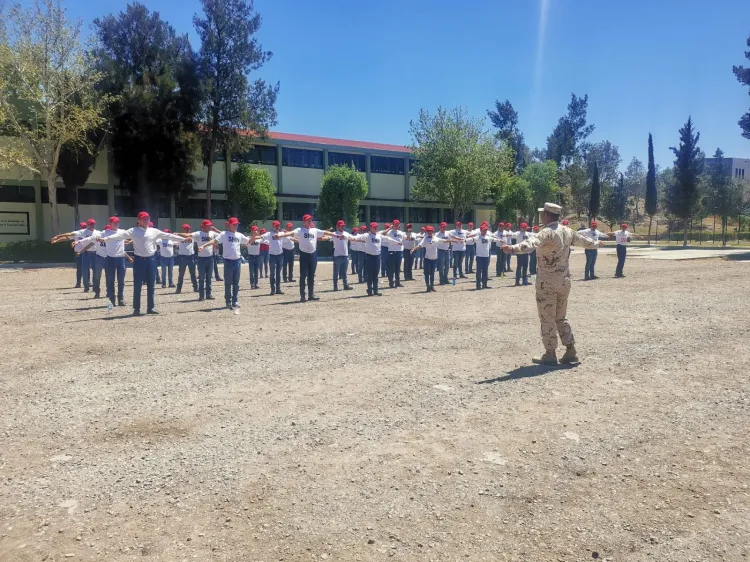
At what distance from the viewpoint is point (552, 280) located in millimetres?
7258

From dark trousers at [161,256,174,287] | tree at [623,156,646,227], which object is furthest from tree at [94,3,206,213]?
tree at [623,156,646,227]

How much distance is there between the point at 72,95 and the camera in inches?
1230

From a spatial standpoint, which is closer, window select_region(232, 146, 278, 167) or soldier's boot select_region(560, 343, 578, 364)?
soldier's boot select_region(560, 343, 578, 364)

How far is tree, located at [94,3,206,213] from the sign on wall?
259 inches

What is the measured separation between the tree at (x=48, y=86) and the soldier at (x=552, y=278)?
29.2 m

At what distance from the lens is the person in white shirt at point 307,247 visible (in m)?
14.1

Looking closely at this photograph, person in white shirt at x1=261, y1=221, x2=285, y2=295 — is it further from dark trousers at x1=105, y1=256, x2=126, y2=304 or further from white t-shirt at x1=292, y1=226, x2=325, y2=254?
dark trousers at x1=105, y1=256, x2=126, y2=304

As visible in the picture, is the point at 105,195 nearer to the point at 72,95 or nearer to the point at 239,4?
the point at 72,95

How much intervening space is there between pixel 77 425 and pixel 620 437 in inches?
196

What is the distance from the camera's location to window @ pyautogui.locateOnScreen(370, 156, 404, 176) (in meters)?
50.7

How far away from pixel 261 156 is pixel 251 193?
19.4ft

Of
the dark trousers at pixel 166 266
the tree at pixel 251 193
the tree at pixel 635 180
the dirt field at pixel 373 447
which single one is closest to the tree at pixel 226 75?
the tree at pixel 251 193

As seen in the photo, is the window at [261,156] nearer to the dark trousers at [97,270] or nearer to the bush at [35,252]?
the bush at [35,252]

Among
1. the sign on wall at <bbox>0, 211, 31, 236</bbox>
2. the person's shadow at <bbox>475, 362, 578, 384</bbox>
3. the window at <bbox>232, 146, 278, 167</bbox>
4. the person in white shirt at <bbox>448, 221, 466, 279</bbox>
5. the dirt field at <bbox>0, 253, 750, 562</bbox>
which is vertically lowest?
the dirt field at <bbox>0, 253, 750, 562</bbox>
